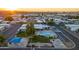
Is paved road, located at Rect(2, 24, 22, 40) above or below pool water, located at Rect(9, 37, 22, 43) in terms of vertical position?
above

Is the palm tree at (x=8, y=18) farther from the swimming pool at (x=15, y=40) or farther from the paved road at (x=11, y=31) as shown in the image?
the swimming pool at (x=15, y=40)

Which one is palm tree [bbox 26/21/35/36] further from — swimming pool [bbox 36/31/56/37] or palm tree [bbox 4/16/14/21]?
palm tree [bbox 4/16/14/21]

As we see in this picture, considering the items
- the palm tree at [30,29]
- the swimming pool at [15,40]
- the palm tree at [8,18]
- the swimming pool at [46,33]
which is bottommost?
the swimming pool at [15,40]

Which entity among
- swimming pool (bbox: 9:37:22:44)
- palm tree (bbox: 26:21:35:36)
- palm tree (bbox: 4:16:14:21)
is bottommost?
swimming pool (bbox: 9:37:22:44)

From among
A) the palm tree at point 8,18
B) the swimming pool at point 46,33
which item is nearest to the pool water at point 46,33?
the swimming pool at point 46,33

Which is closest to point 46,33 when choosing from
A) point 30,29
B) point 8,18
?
point 30,29

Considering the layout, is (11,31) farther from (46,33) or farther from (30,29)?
(46,33)

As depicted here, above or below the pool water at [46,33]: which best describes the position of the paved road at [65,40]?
below

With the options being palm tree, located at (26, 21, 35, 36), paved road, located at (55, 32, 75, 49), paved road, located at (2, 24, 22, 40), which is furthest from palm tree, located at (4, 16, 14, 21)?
paved road, located at (55, 32, 75, 49)

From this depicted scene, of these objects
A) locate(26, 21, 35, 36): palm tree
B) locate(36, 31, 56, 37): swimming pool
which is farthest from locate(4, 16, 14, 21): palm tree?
locate(36, 31, 56, 37): swimming pool

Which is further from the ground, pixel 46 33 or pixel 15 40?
pixel 46 33
